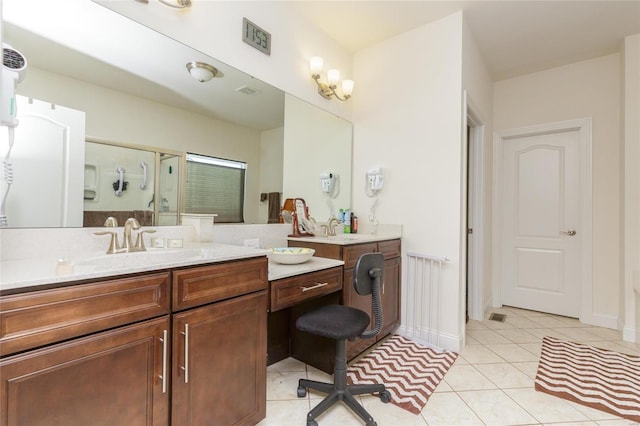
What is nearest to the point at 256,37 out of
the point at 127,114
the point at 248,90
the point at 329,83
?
the point at 248,90

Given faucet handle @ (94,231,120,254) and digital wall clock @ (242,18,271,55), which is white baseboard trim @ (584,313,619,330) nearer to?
digital wall clock @ (242,18,271,55)

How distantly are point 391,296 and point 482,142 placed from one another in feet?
6.57

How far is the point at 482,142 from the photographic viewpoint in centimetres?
321

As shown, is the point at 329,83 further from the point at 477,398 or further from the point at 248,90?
the point at 477,398

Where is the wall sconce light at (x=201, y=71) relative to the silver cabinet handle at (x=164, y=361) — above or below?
above

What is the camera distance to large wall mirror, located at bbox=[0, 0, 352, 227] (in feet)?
4.08

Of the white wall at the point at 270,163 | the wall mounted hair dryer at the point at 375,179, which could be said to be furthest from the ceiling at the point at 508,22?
the wall mounted hair dryer at the point at 375,179

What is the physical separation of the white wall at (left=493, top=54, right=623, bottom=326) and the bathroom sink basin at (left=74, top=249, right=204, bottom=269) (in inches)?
153

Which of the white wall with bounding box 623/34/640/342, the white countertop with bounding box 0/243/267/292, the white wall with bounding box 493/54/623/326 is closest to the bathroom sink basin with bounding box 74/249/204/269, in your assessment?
the white countertop with bounding box 0/243/267/292

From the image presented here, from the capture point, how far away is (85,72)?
1379 mm

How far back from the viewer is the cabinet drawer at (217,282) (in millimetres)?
1145

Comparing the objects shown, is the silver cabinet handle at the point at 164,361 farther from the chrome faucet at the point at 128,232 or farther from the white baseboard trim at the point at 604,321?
the white baseboard trim at the point at 604,321

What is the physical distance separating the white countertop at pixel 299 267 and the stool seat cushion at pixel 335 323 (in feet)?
0.85

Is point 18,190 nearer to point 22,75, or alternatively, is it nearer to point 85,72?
point 22,75
